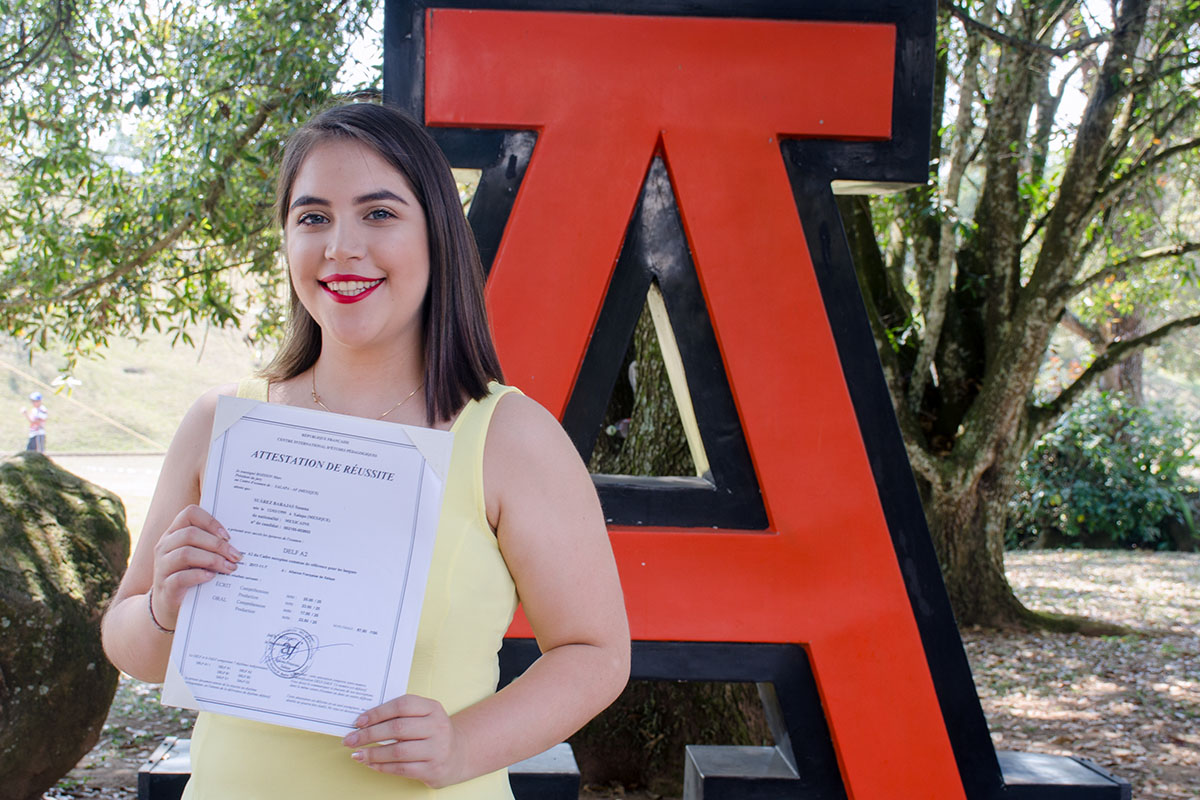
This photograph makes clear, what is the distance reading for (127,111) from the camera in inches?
198

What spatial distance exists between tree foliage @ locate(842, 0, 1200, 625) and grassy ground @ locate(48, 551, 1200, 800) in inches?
27.2

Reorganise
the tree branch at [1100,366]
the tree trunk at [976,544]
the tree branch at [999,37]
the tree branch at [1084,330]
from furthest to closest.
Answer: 1. the tree branch at [1084,330]
2. the tree trunk at [976,544]
3. the tree branch at [1100,366]
4. the tree branch at [999,37]

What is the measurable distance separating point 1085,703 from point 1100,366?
232 centimetres

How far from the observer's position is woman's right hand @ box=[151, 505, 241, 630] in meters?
1.33

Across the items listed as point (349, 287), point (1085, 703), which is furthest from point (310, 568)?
point (1085, 703)

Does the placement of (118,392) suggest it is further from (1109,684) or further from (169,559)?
(169,559)

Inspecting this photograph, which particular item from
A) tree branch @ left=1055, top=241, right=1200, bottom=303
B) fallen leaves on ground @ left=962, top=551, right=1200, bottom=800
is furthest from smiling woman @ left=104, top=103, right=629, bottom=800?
tree branch @ left=1055, top=241, right=1200, bottom=303

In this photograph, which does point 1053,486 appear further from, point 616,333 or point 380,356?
point 380,356

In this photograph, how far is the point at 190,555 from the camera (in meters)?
1.32

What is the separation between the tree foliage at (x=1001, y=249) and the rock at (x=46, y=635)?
4.55 meters

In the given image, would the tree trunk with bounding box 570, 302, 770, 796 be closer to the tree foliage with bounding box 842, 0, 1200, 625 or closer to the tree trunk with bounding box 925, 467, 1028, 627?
the tree foliage with bounding box 842, 0, 1200, 625

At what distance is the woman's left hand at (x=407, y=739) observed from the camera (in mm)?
1265

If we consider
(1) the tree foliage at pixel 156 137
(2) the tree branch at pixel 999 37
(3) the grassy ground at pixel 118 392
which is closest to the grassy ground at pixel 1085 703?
(1) the tree foliage at pixel 156 137

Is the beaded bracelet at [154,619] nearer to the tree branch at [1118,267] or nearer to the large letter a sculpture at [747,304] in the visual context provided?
the large letter a sculpture at [747,304]
